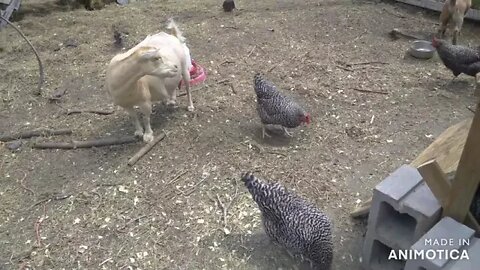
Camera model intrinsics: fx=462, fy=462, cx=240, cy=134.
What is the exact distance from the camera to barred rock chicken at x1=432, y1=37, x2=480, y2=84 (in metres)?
5.47

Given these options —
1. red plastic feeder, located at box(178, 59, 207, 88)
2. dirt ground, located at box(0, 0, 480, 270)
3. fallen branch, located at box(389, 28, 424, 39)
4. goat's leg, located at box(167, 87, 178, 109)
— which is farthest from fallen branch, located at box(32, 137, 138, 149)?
fallen branch, located at box(389, 28, 424, 39)

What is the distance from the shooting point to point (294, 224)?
10.8ft

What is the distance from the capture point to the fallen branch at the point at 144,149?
178 inches

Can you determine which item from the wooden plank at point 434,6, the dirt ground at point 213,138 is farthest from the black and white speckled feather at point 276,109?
the wooden plank at point 434,6

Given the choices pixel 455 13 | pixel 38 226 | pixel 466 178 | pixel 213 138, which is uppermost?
pixel 466 178

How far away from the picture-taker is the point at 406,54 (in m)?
6.46

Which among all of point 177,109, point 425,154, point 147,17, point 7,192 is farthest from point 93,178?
point 147,17

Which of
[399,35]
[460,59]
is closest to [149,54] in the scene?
[460,59]

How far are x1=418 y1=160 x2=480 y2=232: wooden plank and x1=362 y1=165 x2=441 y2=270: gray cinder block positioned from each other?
0.11 metres

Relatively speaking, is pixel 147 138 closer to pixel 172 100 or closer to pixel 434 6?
pixel 172 100

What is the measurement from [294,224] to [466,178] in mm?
1176

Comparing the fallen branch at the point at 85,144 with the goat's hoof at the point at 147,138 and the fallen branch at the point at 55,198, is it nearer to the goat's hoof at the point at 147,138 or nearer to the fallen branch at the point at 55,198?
the goat's hoof at the point at 147,138

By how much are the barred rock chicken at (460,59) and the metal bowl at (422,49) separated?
0.61 metres

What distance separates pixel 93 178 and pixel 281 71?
2.83 metres
